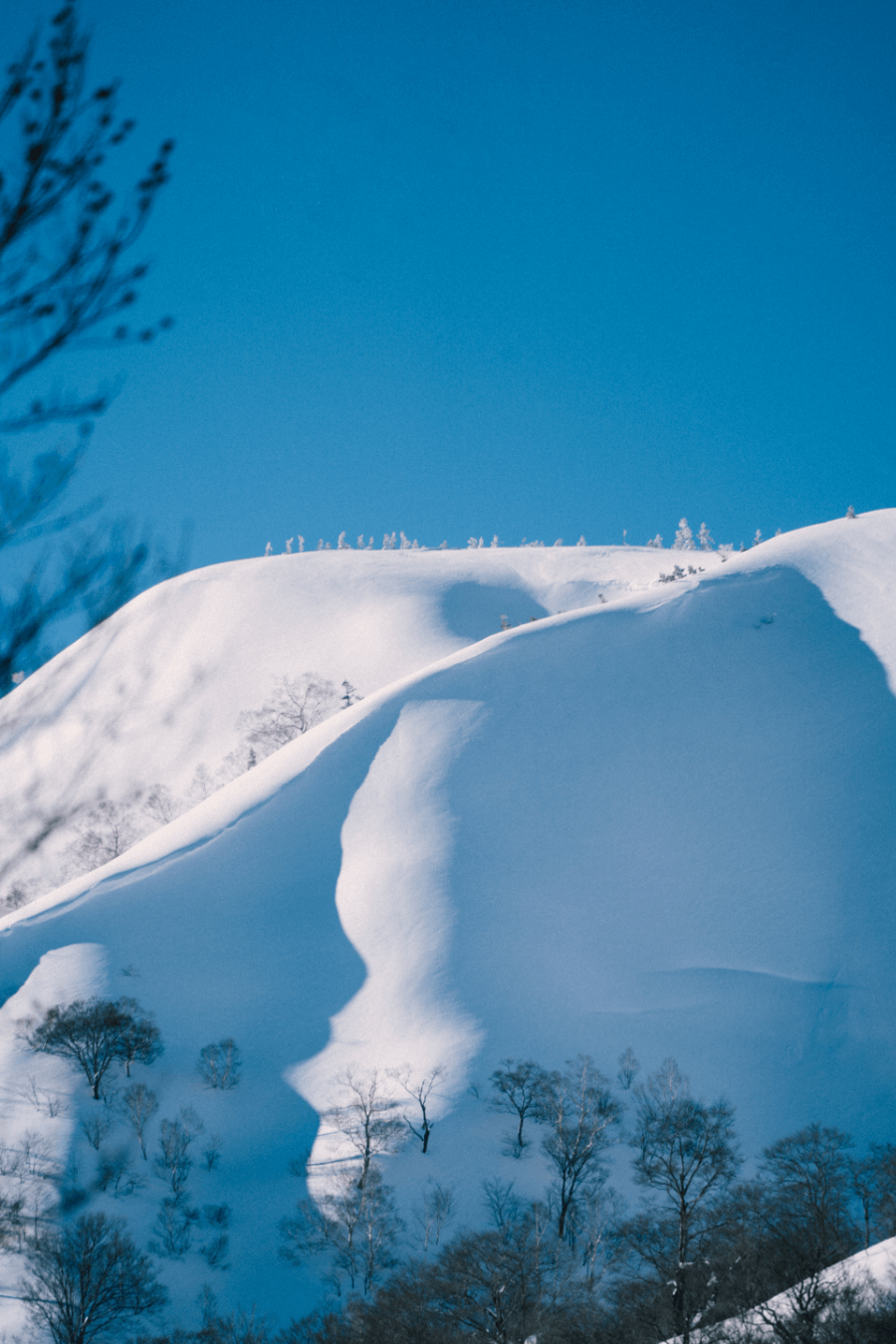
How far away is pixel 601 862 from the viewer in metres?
40.3

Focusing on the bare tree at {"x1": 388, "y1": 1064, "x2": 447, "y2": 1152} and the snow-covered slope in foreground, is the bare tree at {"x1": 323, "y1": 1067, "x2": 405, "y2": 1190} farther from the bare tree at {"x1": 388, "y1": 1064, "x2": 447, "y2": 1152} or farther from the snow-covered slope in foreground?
the snow-covered slope in foreground

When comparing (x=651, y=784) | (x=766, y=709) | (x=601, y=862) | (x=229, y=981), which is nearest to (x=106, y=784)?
(x=229, y=981)

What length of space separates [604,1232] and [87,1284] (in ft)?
51.0

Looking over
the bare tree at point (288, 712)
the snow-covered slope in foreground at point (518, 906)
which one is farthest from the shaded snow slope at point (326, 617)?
the snow-covered slope in foreground at point (518, 906)

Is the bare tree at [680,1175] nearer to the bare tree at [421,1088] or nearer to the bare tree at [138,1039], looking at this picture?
the bare tree at [421,1088]

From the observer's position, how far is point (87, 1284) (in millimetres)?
22422

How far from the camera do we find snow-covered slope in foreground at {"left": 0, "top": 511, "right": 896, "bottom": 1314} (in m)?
31.2

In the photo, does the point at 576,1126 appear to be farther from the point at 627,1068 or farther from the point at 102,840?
the point at 102,840

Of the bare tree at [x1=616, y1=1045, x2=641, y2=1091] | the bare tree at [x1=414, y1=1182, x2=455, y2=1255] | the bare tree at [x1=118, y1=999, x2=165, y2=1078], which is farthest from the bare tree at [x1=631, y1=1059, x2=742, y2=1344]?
the bare tree at [x1=118, y1=999, x2=165, y2=1078]

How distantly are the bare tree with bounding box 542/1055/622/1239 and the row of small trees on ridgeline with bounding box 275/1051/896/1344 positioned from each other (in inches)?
2.2

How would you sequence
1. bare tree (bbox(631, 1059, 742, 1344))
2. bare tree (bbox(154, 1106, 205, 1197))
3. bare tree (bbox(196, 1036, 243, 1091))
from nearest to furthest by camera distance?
1. bare tree (bbox(631, 1059, 742, 1344))
2. bare tree (bbox(154, 1106, 205, 1197))
3. bare tree (bbox(196, 1036, 243, 1091))

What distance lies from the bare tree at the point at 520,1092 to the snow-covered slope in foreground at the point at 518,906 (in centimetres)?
65

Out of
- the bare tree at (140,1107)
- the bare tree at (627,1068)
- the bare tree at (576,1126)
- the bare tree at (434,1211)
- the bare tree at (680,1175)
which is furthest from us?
the bare tree at (627,1068)

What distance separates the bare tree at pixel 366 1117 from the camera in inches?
1136
